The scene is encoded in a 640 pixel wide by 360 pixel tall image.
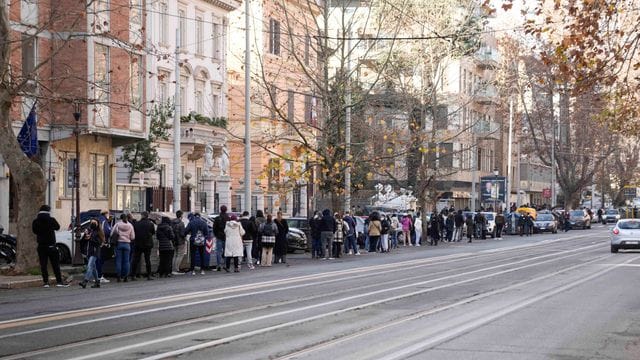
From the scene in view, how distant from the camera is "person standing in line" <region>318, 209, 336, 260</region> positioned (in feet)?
121

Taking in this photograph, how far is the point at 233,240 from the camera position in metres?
29.3

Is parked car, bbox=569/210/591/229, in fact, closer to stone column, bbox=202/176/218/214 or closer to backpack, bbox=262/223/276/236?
stone column, bbox=202/176/218/214

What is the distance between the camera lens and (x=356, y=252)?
42.0 metres

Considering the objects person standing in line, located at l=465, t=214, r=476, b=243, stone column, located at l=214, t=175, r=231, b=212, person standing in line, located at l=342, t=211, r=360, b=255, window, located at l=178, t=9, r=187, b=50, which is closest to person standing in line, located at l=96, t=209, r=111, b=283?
person standing in line, located at l=342, t=211, r=360, b=255

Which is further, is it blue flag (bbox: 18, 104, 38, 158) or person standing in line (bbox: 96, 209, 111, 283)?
blue flag (bbox: 18, 104, 38, 158)

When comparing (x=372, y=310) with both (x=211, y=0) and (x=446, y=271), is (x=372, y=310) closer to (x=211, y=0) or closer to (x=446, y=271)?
(x=446, y=271)

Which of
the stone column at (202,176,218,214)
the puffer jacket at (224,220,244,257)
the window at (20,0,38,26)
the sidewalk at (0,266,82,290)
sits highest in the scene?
the window at (20,0,38,26)

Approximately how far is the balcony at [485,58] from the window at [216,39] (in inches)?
1328

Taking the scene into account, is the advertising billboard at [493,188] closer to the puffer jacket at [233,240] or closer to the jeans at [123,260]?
the puffer jacket at [233,240]

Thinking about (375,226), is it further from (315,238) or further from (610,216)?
(610,216)

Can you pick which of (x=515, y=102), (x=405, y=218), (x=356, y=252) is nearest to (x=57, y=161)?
(x=356, y=252)

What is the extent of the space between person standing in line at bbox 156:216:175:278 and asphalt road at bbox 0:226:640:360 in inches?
41.5

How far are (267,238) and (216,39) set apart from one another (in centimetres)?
2398

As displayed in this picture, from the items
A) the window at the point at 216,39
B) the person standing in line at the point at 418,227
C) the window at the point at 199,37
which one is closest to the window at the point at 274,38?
the window at the point at 216,39
